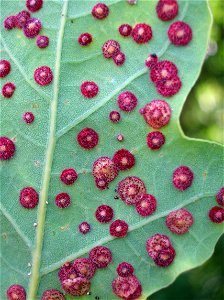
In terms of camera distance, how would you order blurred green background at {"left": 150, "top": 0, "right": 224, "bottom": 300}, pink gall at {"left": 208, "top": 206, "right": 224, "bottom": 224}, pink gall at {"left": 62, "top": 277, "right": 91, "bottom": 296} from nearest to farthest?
pink gall at {"left": 208, "top": 206, "right": 224, "bottom": 224}, pink gall at {"left": 62, "top": 277, "right": 91, "bottom": 296}, blurred green background at {"left": 150, "top": 0, "right": 224, "bottom": 300}

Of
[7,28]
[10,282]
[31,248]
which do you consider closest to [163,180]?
[31,248]

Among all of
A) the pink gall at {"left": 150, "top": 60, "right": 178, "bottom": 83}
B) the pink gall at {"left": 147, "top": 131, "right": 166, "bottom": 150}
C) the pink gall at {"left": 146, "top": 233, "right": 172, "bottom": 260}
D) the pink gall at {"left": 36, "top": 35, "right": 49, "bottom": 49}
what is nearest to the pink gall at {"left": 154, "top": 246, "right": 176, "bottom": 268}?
the pink gall at {"left": 146, "top": 233, "right": 172, "bottom": 260}

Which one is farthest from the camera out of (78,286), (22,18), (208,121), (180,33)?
(208,121)

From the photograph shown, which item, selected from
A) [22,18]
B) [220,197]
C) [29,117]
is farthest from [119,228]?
[22,18]

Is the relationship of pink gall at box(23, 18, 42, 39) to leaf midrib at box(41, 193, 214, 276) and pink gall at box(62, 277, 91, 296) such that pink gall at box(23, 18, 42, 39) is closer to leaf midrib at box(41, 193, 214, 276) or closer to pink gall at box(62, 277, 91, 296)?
leaf midrib at box(41, 193, 214, 276)

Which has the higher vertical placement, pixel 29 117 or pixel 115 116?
pixel 29 117

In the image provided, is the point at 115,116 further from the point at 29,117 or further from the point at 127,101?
the point at 29,117

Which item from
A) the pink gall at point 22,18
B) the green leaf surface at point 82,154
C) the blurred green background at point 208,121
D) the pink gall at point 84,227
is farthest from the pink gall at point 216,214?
the blurred green background at point 208,121

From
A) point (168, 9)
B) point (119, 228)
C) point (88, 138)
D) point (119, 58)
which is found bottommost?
point (119, 228)
